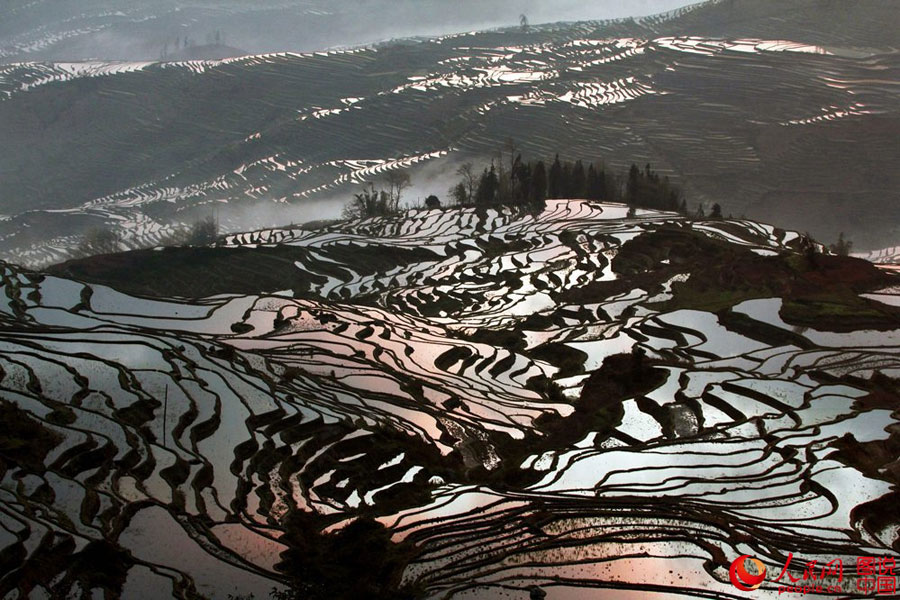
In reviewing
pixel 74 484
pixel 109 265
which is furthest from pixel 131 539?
pixel 109 265

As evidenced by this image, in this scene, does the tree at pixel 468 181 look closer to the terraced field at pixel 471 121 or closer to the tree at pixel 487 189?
the tree at pixel 487 189

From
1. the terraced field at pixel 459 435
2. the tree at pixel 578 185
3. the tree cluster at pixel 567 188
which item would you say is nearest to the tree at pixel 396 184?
the tree cluster at pixel 567 188

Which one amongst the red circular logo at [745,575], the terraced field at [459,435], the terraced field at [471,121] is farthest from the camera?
the terraced field at [471,121]

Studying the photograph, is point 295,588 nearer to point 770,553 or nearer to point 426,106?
point 770,553

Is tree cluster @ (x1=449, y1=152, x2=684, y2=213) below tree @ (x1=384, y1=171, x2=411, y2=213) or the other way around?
the other way around

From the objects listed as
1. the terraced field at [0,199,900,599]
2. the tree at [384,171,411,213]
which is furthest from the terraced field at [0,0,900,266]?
the terraced field at [0,199,900,599]

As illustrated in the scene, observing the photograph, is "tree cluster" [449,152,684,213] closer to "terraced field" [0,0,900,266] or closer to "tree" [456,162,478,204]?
"tree" [456,162,478,204]

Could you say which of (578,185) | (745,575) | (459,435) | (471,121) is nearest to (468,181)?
(471,121)

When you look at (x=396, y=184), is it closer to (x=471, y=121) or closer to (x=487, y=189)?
(x=471, y=121)
